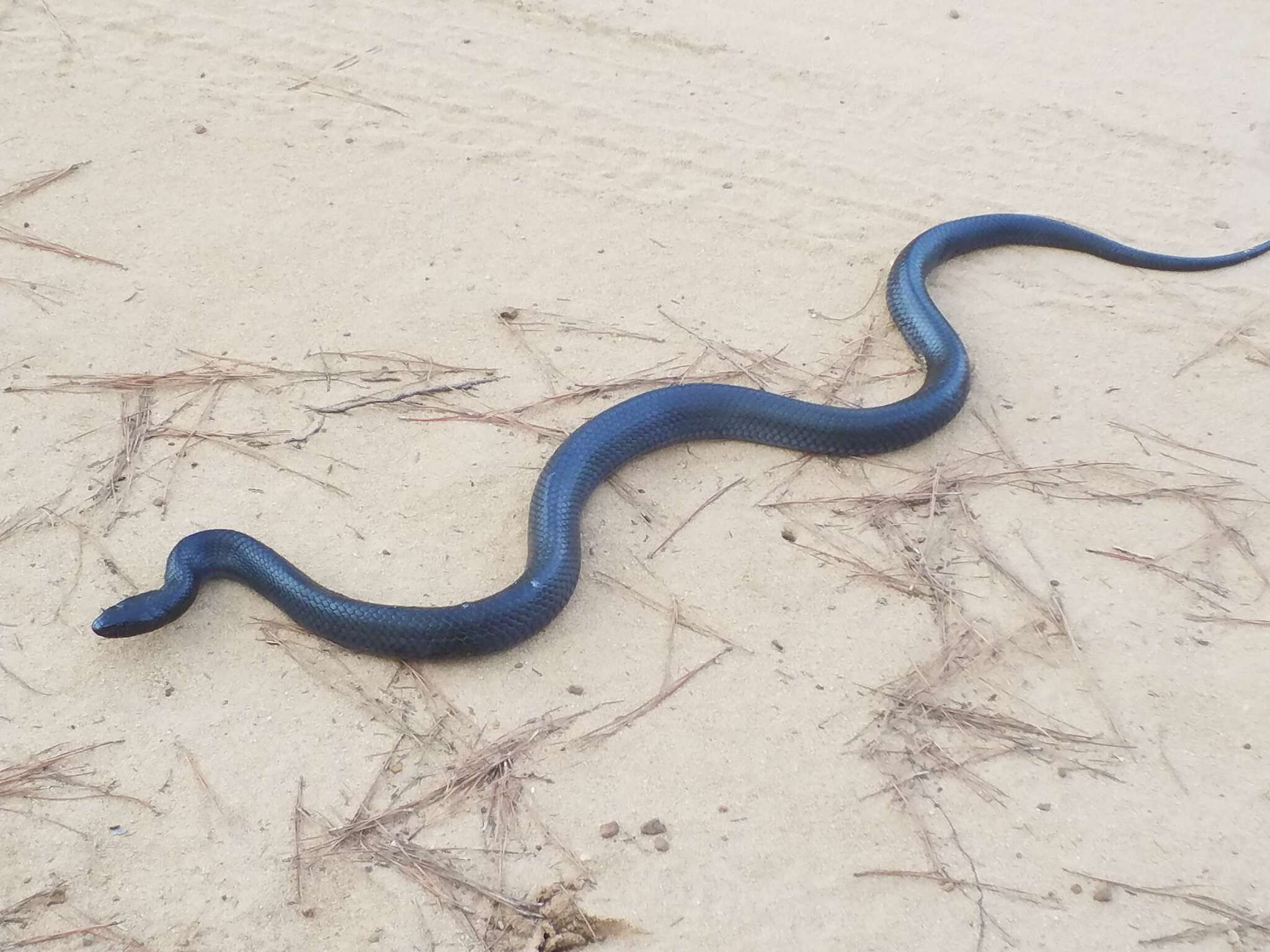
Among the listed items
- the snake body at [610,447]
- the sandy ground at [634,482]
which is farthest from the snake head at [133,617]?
the sandy ground at [634,482]

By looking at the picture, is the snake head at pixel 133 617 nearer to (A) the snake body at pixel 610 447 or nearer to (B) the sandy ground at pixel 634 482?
(A) the snake body at pixel 610 447

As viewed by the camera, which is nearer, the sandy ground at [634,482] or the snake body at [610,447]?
the sandy ground at [634,482]

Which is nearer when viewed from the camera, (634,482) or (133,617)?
(133,617)

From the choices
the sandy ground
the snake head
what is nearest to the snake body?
the snake head

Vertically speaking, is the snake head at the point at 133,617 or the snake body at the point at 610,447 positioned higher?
the snake body at the point at 610,447

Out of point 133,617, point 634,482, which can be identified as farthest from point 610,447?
point 133,617

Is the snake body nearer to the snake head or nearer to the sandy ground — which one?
the snake head

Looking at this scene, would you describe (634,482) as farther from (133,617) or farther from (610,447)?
(133,617)
